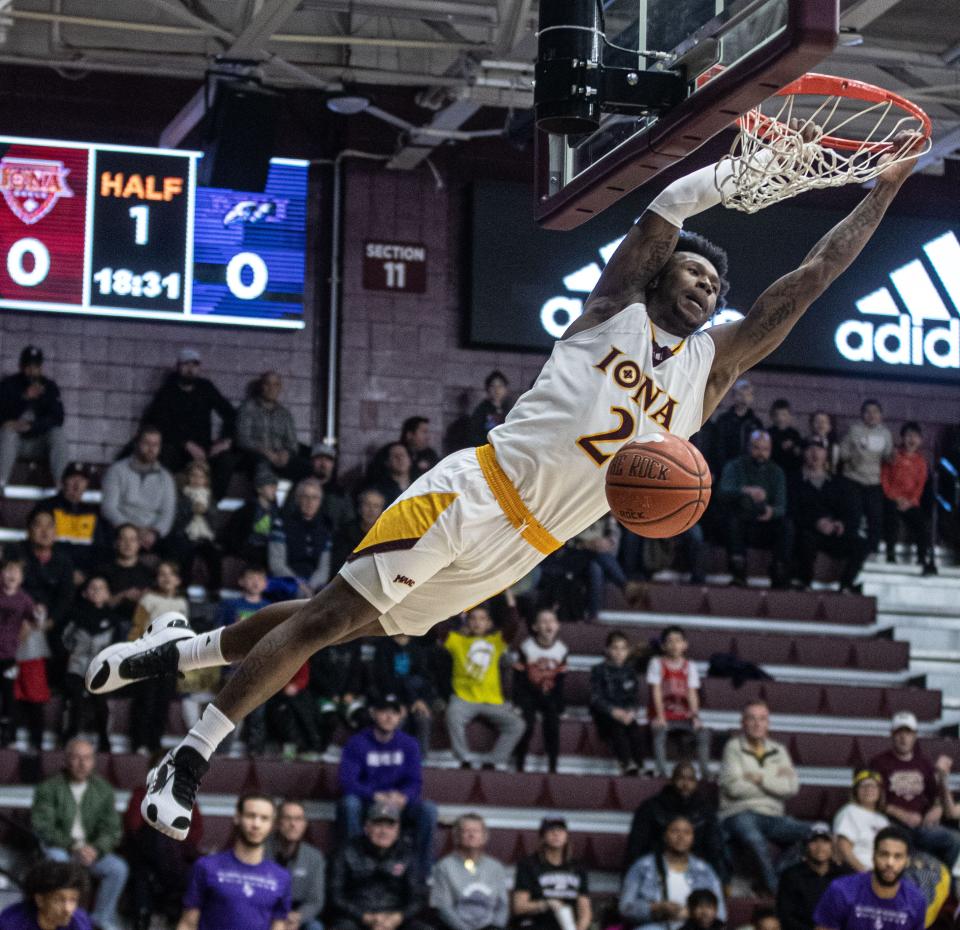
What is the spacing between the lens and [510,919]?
11641 millimetres

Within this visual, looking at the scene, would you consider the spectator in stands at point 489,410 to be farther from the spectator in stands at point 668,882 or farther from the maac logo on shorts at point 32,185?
the spectator in stands at point 668,882

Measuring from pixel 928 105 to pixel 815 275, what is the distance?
10.4 m

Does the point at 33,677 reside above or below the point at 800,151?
below

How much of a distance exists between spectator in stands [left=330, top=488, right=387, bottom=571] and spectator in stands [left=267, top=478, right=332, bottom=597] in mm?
76

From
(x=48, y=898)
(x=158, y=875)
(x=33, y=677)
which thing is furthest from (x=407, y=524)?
(x=33, y=677)

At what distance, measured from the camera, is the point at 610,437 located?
249 inches

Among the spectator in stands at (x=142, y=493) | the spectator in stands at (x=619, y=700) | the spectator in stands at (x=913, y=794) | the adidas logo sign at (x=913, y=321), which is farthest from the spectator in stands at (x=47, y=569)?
the adidas logo sign at (x=913, y=321)

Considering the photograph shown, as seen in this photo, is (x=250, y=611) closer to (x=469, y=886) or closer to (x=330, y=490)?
(x=330, y=490)

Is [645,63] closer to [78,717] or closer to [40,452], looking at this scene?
[78,717]

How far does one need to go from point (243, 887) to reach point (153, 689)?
8.61 feet

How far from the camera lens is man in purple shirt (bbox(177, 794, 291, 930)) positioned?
10094mm

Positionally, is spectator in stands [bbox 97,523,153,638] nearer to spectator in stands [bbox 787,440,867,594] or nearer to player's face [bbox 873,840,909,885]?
player's face [bbox 873,840,909,885]

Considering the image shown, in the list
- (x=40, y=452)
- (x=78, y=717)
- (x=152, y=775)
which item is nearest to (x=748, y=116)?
(x=152, y=775)

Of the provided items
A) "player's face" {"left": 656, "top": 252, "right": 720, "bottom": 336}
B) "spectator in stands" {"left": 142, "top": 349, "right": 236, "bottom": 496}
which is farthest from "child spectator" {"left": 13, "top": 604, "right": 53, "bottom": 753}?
"player's face" {"left": 656, "top": 252, "right": 720, "bottom": 336}
